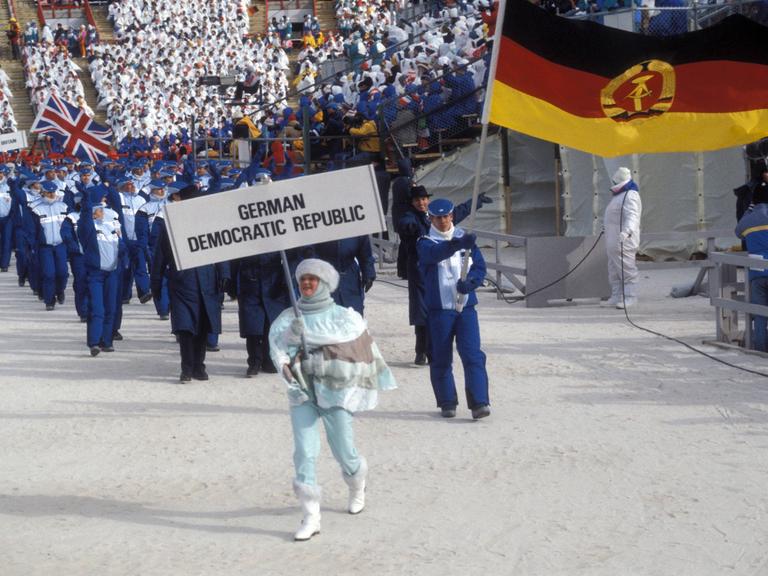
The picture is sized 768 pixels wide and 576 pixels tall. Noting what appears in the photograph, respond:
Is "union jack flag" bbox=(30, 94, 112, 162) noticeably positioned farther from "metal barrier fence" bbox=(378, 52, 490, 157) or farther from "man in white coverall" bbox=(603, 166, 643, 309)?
"man in white coverall" bbox=(603, 166, 643, 309)

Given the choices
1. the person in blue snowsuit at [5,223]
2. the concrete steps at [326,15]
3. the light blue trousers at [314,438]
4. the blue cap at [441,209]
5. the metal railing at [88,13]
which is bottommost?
the person in blue snowsuit at [5,223]

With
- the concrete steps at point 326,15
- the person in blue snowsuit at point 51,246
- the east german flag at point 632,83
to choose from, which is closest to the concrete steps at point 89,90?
the concrete steps at point 326,15

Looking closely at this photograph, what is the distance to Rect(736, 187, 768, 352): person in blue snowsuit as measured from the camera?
42.5 ft

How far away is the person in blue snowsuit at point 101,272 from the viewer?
48.9ft

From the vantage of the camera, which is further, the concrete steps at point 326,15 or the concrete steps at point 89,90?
the concrete steps at point 326,15

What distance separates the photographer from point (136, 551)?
23.8 feet

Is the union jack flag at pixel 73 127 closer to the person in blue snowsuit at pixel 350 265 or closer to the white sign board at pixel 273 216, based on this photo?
the person in blue snowsuit at pixel 350 265

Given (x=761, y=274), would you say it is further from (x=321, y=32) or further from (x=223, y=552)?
(x=321, y=32)

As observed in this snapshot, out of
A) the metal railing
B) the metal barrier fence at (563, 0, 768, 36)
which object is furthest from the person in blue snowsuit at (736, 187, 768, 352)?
the metal railing

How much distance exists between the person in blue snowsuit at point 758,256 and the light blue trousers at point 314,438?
20.6ft

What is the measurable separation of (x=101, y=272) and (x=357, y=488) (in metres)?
7.94

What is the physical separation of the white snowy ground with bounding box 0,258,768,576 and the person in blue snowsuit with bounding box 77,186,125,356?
1.85 ft

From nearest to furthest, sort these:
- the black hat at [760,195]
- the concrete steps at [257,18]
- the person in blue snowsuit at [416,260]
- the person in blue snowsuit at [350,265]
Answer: the person in blue snowsuit at [350,265] → the person in blue snowsuit at [416,260] → the black hat at [760,195] → the concrete steps at [257,18]

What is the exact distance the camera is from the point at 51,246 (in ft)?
67.7
